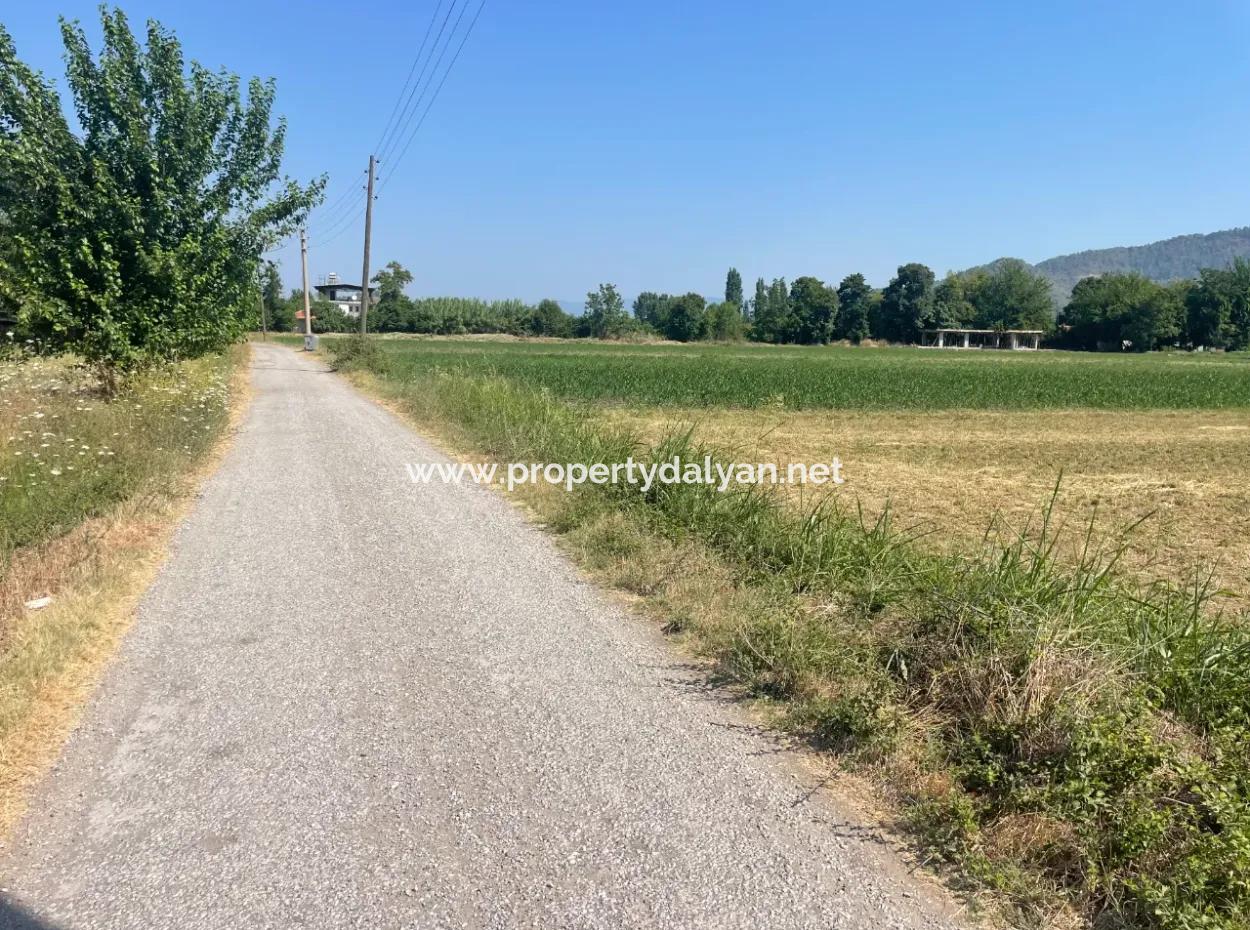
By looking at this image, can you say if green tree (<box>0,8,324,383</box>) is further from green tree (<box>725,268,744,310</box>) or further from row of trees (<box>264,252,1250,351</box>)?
green tree (<box>725,268,744,310</box>)

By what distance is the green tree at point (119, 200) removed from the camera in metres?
12.5

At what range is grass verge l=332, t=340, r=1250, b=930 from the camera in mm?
2645

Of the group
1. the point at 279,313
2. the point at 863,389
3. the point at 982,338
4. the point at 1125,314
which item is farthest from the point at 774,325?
the point at 863,389

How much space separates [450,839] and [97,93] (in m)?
15.1

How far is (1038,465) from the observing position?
14.8m

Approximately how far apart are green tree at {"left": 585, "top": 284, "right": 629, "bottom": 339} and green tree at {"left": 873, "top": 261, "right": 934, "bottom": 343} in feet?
135

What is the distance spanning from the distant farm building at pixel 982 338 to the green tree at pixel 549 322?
2216 inches

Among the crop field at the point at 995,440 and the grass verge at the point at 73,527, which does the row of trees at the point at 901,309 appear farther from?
the grass verge at the point at 73,527

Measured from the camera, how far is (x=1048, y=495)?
11977mm

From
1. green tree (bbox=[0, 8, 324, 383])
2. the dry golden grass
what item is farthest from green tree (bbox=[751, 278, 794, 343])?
green tree (bbox=[0, 8, 324, 383])

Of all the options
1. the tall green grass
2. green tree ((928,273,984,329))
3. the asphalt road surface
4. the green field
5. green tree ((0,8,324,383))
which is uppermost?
green tree ((928,273,984,329))

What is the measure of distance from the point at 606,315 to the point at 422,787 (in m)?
123

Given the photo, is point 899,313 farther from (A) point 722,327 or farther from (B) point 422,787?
(B) point 422,787

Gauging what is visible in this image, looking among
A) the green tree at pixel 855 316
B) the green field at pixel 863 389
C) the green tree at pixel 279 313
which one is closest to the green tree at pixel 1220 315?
the green tree at pixel 855 316
